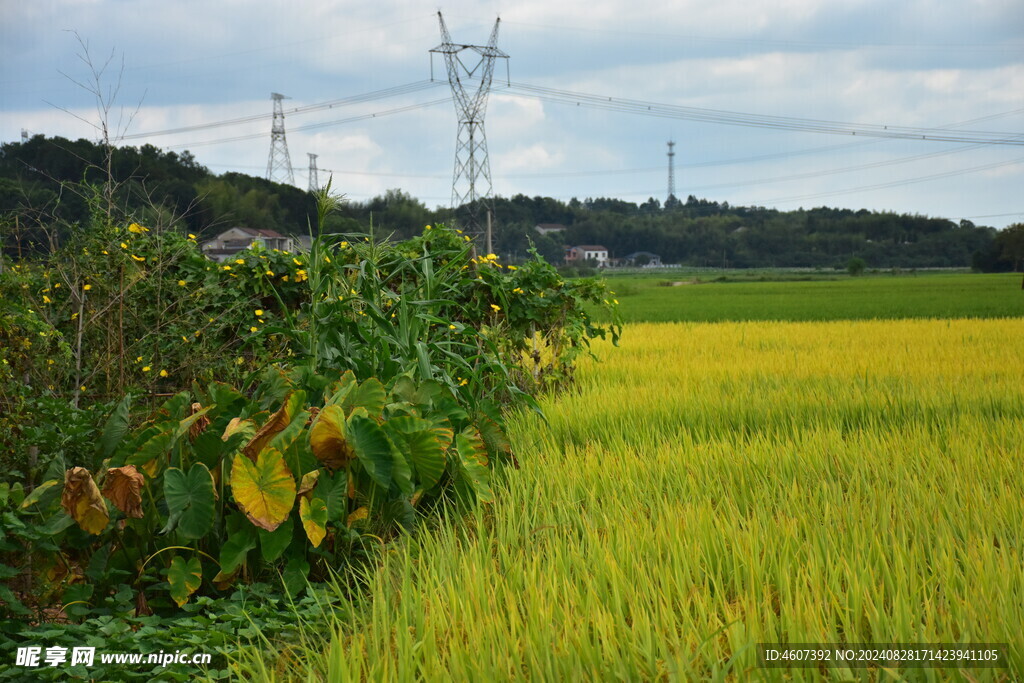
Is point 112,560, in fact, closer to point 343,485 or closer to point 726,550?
point 343,485

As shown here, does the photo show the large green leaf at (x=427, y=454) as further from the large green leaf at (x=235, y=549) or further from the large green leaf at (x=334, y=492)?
the large green leaf at (x=235, y=549)

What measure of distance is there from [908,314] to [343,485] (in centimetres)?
1849

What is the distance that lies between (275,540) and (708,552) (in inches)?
56.3

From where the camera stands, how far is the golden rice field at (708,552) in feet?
5.88

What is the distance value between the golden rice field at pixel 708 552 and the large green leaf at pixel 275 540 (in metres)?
0.29

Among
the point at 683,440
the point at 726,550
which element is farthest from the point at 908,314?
the point at 726,550

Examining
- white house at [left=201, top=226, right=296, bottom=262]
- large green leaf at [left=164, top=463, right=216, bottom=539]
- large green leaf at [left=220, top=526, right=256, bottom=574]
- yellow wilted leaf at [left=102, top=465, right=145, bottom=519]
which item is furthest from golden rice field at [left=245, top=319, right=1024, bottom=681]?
white house at [left=201, top=226, right=296, bottom=262]

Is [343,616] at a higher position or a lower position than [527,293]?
lower

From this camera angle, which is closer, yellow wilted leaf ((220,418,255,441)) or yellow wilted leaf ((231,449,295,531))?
yellow wilted leaf ((231,449,295,531))

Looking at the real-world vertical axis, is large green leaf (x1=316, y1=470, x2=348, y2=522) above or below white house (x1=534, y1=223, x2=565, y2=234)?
below

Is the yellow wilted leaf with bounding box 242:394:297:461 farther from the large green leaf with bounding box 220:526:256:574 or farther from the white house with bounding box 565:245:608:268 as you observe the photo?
the white house with bounding box 565:245:608:268

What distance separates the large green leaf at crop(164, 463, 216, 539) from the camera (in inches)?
101

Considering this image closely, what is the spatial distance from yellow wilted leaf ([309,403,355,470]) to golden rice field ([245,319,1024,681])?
41 cm

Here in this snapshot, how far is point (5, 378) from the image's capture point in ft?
11.6
